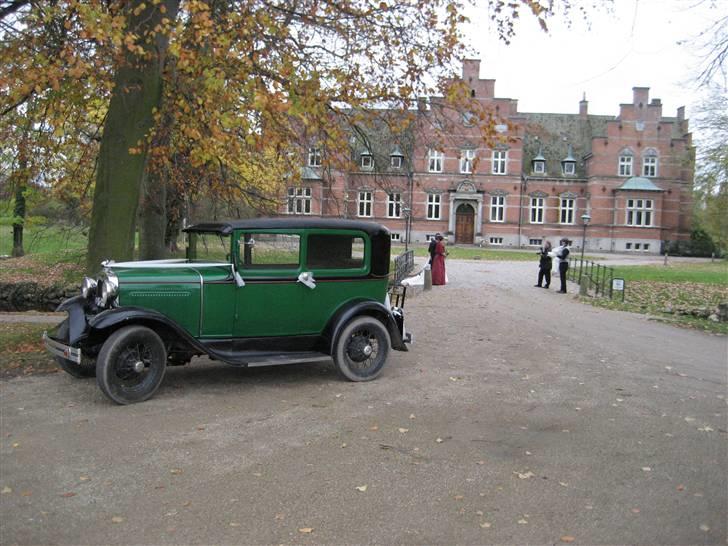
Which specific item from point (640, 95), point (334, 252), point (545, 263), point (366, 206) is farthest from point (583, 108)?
point (334, 252)

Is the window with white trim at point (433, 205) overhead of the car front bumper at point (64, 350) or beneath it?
overhead

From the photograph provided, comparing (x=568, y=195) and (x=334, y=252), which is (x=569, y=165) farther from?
(x=334, y=252)

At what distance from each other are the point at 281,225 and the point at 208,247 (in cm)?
93

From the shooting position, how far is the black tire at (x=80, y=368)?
7.04 metres

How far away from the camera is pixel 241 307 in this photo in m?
7.21

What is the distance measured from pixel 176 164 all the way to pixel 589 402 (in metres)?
10.7

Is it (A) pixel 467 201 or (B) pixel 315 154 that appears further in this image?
(A) pixel 467 201

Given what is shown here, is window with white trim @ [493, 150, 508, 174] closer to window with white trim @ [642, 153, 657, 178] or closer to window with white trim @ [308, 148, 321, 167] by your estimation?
window with white trim @ [642, 153, 657, 178]

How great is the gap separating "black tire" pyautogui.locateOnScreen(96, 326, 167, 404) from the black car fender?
1.95 meters

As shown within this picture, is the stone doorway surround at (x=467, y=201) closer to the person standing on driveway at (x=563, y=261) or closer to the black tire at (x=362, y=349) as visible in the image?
the person standing on driveway at (x=563, y=261)

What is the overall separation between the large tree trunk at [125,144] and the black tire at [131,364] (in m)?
3.27

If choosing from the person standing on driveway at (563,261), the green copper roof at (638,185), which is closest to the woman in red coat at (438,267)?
the person standing on driveway at (563,261)

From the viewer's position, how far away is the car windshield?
7312 mm

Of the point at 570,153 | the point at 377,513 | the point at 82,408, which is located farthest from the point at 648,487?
the point at 570,153
